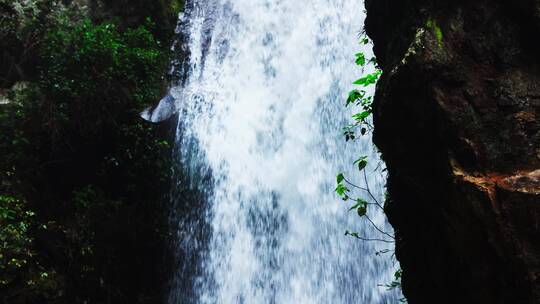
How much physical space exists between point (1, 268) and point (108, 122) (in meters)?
3.43

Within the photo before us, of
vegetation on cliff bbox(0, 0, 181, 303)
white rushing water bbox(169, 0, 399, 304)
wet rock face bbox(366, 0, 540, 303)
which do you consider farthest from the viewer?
white rushing water bbox(169, 0, 399, 304)

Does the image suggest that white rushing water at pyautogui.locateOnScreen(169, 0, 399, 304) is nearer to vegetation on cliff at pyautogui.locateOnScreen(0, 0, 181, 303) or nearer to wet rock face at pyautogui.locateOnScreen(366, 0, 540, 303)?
vegetation on cliff at pyautogui.locateOnScreen(0, 0, 181, 303)

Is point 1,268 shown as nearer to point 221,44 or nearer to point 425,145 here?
point 425,145

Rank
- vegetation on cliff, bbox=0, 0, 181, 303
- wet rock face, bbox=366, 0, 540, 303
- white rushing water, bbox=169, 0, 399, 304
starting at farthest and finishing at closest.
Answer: white rushing water, bbox=169, 0, 399, 304, vegetation on cliff, bbox=0, 0, 181, 303, wet rock face, bbox=366, 0, 540, 303

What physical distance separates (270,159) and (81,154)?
12.7 ft

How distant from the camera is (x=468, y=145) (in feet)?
8.45

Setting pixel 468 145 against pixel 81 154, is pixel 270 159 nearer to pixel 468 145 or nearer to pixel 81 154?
pixel 81 154

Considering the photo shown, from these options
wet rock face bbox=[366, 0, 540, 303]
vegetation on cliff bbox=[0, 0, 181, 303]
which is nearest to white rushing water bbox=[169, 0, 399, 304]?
vegetation on cliff bbox=[0, 0, 181, 303]

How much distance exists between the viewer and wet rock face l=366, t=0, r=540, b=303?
2330 mm

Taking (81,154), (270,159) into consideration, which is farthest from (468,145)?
(81,154)

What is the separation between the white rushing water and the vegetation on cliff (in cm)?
85

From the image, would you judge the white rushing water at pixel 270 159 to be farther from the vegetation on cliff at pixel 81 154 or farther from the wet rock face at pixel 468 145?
the wet rock face at pixel 468 145

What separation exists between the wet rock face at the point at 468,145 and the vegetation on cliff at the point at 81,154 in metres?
5.75

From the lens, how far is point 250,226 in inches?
325
